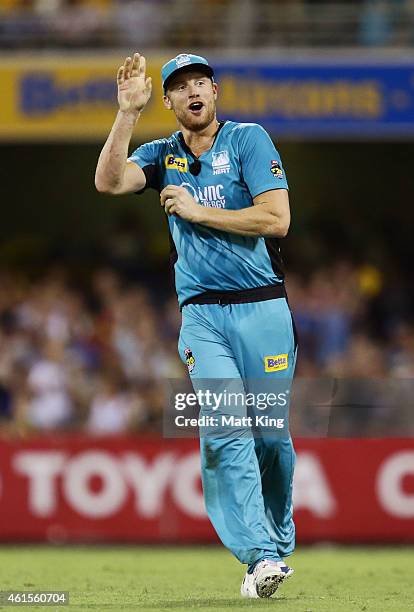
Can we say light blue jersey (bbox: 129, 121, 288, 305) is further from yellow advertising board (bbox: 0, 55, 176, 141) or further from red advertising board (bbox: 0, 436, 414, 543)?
yellow advertising board (bbox: 0, 55, 176, 141)

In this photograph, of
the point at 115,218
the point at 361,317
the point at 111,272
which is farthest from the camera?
the point at 115,218

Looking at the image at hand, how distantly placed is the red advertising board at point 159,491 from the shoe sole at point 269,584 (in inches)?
193

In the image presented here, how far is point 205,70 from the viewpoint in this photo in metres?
6.70

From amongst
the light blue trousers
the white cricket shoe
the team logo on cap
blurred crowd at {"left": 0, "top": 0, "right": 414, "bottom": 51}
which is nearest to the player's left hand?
the light blue trousers

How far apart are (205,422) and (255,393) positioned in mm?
306

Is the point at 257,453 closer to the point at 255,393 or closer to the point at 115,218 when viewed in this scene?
the point at 255,393

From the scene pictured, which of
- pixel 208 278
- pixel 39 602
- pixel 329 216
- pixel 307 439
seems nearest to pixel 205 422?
pixel 208 278

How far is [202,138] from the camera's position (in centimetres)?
679

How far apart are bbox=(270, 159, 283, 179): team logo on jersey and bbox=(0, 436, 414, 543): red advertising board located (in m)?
5.10

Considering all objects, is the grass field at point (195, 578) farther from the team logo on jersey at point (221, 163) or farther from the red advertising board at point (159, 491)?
the team logo on jersey at point (221, 163)

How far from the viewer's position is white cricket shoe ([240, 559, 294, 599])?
6352 millimetres

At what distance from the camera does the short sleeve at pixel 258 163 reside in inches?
259

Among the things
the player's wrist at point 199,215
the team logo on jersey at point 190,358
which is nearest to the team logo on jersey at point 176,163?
the player's wrist at point 199,215

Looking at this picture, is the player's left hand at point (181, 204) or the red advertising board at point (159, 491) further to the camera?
the red advertising board at point (159, 491)
